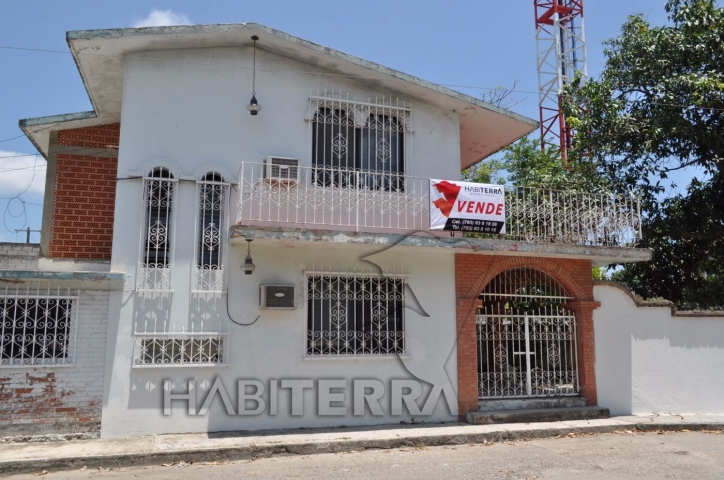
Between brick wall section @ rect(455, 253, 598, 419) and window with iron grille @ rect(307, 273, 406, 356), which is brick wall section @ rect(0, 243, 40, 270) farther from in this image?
brick wall section @ rect(455, 253, 598, 419)

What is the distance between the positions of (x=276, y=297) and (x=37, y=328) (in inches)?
127

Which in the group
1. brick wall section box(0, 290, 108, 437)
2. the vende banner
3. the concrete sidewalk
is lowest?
the concrete sidewalk

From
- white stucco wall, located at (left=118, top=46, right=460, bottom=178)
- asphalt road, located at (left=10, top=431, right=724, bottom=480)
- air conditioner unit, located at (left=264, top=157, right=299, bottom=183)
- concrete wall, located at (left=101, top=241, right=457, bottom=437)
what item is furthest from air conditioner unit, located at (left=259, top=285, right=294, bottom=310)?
asphalt road, located at (left=10, top=431, right=724, bottom=480)

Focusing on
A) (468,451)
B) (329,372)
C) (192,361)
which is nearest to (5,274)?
(192,361)

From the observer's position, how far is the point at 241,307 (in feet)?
29.8

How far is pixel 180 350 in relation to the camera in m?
8.81

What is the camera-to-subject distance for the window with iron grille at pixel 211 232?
29.7 feet

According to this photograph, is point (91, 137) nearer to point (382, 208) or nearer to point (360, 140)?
point (360, 140)

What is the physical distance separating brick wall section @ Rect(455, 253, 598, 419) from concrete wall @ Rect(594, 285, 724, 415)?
0.71 ft

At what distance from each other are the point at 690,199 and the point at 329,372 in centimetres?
902

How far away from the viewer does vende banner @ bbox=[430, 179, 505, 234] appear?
966 centimetres

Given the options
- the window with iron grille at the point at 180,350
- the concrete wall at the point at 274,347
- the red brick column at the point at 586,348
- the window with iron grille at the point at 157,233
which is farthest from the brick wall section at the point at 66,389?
the red brick column at the point at 586,348

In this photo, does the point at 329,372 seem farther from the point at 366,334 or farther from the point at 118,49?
the point at 118,49

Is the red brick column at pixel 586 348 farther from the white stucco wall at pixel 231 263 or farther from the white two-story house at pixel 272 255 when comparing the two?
the white stucco wall at pixel 231 263
